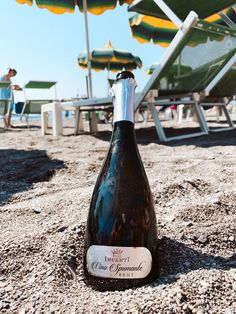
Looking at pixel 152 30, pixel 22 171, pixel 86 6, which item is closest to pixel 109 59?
pixel 152 30

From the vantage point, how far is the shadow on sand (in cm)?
157

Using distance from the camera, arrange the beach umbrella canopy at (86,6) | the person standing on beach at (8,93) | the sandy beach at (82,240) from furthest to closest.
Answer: the person standing on beach at (8,93)
the beach umbrella canopy at (86,6)
the sandy beach at (82,240)

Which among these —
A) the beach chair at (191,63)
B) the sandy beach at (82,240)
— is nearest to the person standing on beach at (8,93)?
the beach chair at (191,63)

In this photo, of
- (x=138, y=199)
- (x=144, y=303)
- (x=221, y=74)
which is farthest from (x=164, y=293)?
(x=221, y=74)

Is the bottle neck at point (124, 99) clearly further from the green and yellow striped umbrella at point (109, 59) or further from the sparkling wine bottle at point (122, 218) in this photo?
the green and yellow striped umbrella at point (109, 59)

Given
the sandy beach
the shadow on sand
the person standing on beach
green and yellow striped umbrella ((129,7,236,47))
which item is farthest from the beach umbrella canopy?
the sandy beach

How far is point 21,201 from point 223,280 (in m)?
0.93

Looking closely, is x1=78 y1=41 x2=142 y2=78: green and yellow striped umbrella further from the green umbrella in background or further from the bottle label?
the bottle label

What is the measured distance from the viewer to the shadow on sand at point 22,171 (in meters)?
1.57

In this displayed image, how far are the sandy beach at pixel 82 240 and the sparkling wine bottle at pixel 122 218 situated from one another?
0.03m

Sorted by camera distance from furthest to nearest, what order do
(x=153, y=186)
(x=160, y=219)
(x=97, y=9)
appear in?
(x=97, y=9)
(x=153, y=186)
(x=160, y=219)

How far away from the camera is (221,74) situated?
3766 mm

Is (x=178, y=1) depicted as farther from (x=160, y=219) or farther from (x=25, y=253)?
(x=25, y=253)

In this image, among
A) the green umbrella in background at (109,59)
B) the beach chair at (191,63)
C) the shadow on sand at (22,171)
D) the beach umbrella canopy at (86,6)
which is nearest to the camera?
the shadow on sand at (22,171)
